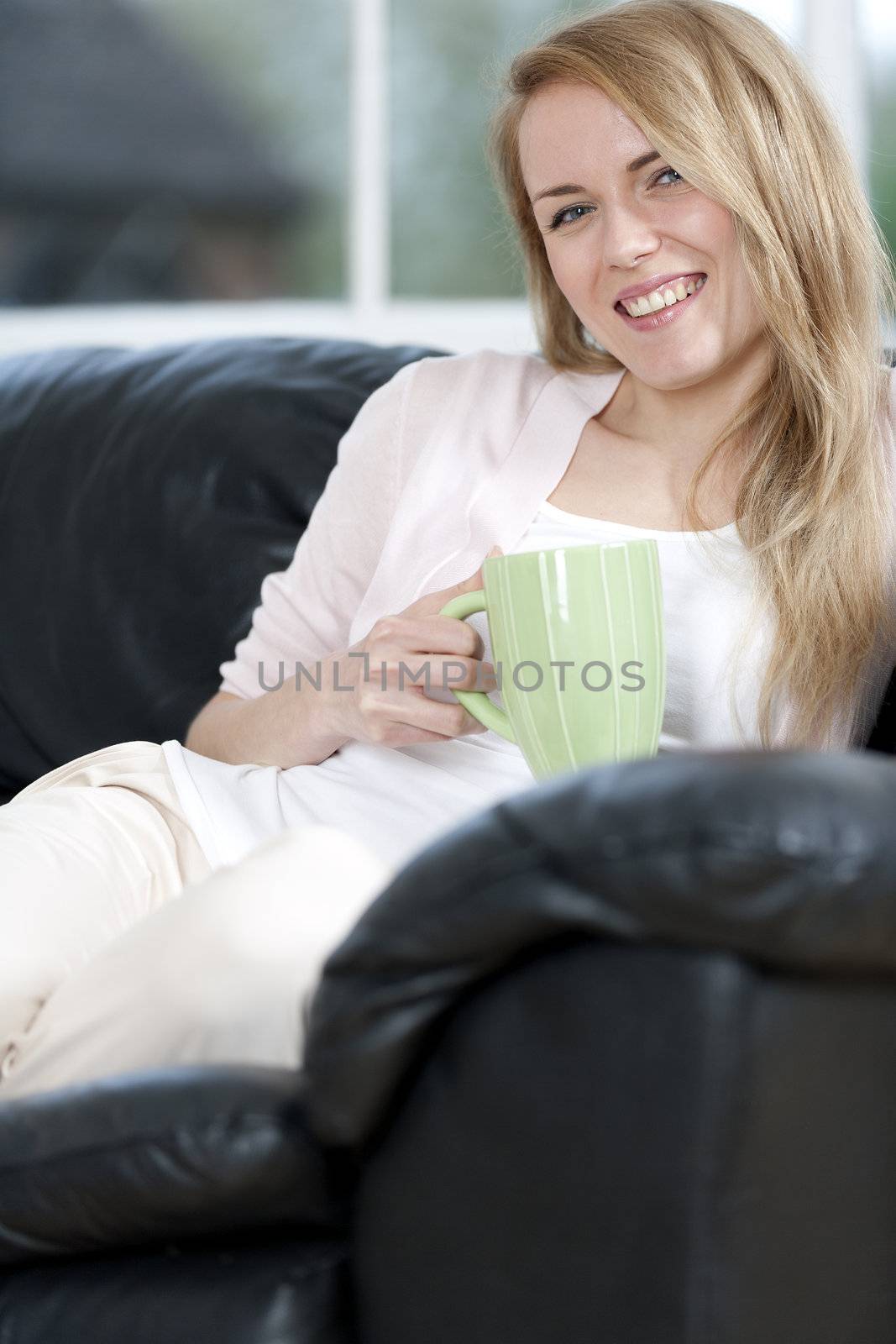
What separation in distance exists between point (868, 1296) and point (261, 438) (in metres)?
1.14

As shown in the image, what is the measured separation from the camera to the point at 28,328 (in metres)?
2.91

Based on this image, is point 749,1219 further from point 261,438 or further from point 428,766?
point 261,438

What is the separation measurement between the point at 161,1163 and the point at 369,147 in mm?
2464

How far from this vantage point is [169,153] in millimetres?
3172

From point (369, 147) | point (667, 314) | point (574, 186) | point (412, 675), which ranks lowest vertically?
point (412, 675)

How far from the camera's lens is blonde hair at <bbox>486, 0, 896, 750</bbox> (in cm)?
112

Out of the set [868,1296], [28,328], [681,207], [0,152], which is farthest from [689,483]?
[0,152]

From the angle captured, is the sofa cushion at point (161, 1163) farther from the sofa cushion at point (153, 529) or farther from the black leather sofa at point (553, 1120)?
the sofa cushion at point (153, 529)

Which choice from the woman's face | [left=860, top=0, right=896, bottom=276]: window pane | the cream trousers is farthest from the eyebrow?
[left=860, top=0, right=896, bottom=276]: window pane

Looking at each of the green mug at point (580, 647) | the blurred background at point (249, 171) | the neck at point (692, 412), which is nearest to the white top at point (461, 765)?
the neck at point (692, 412)

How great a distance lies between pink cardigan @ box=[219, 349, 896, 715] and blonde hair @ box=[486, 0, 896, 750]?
0.29 feet

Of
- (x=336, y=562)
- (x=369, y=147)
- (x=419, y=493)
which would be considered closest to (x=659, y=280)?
(x=419, y=493)

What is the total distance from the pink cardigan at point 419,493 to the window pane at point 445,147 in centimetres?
162

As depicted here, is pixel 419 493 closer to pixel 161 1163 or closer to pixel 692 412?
pixel 692 412
